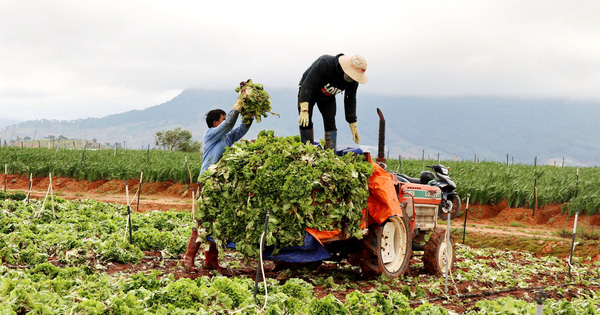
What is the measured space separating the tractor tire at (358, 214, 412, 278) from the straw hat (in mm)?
1854

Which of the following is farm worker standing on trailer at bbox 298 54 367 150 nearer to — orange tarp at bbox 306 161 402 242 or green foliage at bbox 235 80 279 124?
green foliage at bbox 235 80 279 124

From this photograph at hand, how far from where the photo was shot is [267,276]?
21.7 feet

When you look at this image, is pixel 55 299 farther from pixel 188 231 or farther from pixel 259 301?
pixel 188 231

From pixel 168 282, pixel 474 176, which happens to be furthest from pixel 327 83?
pixel 474 176

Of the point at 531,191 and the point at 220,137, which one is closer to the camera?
the point at 220,137

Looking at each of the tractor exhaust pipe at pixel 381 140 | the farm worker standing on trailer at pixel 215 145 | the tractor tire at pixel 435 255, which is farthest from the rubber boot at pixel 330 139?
the tractor tire at pixel 435 255

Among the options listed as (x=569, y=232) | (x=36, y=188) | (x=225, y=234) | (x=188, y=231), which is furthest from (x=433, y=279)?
(x=36, y=188)

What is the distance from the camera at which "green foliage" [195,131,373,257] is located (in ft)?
18.5

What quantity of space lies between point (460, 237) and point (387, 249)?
6166 mm

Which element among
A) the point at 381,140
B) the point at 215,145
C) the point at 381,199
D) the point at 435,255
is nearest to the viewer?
the point at 381,199

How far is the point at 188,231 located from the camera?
9266 mm

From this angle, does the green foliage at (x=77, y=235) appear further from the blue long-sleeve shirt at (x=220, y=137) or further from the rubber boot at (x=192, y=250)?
the blue long-sleeve shirt at (x=220, y=137)

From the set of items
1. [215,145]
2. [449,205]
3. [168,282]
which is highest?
[215,145]

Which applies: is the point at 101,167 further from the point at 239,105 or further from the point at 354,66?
the point at 354,66
